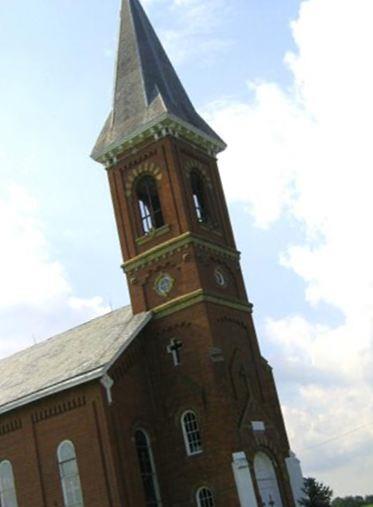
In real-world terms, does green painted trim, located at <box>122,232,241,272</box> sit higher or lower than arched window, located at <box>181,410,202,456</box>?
higher

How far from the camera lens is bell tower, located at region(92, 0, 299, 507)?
29594 millimetres

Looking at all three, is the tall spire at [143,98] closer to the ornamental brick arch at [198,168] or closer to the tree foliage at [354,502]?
the ornamental brick arch at [198,168]

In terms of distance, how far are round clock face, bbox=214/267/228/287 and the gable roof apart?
3.36 m

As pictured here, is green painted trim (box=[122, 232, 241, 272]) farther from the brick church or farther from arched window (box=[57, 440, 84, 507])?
arched window (box=[57, 440, 84, 507])

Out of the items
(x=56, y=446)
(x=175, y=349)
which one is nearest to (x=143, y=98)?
(x=175, y=349)

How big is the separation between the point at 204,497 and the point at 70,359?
27.2ft

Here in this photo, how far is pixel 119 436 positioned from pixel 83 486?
7.76 ft

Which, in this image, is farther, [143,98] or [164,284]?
[143,98]

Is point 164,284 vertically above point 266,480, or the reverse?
point 164,284

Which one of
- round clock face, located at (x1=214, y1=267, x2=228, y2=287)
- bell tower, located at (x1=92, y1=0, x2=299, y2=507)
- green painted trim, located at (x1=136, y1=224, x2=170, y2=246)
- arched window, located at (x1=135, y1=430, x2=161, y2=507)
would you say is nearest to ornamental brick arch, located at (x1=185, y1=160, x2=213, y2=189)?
bell tower, located at (x1=92, y1=0, x2=299, y2=507)

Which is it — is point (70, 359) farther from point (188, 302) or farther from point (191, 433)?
point (191, 433)

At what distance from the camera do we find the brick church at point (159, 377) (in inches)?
1141

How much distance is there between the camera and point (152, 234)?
3372 cm

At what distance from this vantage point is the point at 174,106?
35.6 metres
